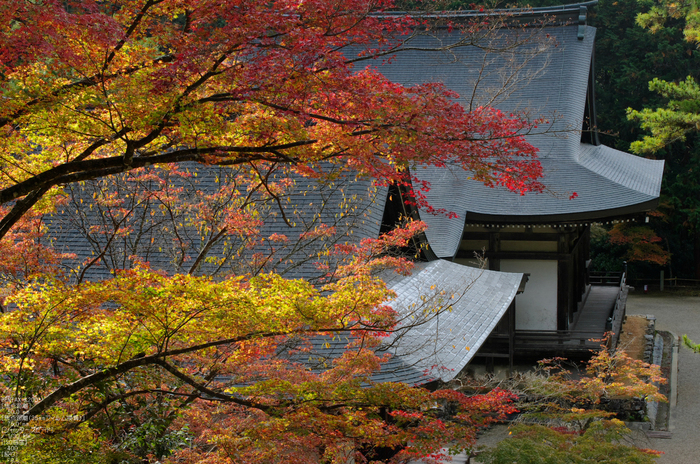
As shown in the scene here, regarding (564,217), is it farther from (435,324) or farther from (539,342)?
(435,324)

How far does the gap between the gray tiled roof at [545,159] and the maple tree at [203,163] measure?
525cm

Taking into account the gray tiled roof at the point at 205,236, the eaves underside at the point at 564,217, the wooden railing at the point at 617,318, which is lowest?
the wooden railing at the point at 617,318

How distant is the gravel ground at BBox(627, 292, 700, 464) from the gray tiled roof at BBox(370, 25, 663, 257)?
3.53 m

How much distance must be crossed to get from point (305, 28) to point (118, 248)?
4.33 m

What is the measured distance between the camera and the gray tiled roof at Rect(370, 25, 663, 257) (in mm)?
11891

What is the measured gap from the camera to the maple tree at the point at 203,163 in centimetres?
325

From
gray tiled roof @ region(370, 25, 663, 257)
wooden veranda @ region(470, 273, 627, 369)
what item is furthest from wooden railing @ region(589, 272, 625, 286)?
wooden veranda @ region(470, 273, 627, 369)

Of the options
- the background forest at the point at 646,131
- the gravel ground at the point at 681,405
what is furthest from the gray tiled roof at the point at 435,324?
the background forest at the point at 646,131

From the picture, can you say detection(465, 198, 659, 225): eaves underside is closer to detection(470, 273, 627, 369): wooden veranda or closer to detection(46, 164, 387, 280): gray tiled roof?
detection(470, 273, 627, 369): wooden veranda

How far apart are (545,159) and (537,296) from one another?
324 centimetres

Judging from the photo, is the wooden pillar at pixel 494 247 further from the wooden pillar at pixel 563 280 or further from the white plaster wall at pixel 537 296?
the wooden pillar at pixel 563 280

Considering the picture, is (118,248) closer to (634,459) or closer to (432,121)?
(432,121)

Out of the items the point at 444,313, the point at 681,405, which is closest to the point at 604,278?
the point at 681,405

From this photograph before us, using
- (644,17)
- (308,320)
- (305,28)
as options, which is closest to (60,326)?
(308,320)
